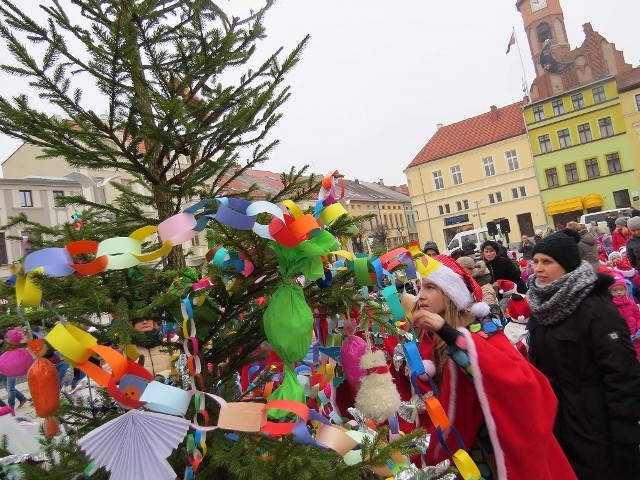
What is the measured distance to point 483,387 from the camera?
2150 millimetres

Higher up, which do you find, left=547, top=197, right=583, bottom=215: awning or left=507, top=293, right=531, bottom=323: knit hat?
left=547, top=197, right=583, bottom=215: awning

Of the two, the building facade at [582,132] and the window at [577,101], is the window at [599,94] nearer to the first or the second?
the building facade at [582,132]

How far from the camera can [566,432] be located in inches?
107

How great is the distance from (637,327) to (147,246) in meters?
5.24

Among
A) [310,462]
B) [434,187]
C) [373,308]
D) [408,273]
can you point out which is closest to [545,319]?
[408,273]

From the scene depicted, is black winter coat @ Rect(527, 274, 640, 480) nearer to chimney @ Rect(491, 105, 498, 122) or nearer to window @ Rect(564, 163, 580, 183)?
window @ Rect(564, 163, 580, 183)

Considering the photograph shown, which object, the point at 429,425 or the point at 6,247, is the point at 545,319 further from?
the point at 6,247

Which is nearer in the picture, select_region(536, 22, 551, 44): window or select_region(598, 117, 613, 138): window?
select_region(598, 117, 613, 138): window

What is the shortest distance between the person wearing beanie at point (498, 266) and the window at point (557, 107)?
35.6 meters

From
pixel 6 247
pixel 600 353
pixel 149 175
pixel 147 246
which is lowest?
pixel 600 353

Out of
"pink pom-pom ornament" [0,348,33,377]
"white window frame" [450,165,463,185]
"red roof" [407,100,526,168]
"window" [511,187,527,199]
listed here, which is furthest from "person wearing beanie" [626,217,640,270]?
"white window frame" [450,165,463,185]

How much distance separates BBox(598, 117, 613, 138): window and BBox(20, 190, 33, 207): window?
37.0 meters

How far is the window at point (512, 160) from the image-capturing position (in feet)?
132

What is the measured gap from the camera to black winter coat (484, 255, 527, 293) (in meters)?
6.77
